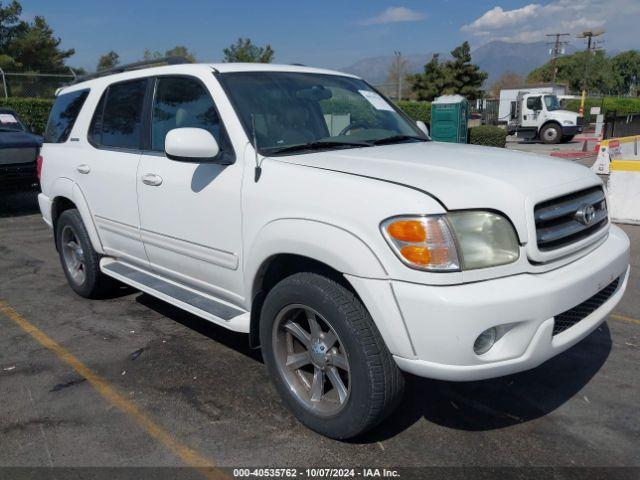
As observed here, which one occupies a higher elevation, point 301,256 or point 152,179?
point 152,179

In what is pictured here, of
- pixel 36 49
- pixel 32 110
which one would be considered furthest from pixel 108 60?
pixel 32 110

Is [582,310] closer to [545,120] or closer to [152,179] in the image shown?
[152,179]

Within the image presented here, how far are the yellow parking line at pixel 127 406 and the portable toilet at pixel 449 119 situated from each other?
13.9 m

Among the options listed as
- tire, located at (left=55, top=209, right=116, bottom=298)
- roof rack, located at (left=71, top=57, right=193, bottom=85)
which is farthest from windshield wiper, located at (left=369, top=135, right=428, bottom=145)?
tire, located at (left=55, top=209, right=116, bottom=298)

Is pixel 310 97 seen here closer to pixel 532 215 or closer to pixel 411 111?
pixel 532 215

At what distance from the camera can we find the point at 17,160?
942 cm

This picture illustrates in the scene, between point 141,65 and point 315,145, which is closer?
point 315,145

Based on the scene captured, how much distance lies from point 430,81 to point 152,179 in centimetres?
4515

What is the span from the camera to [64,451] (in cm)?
294

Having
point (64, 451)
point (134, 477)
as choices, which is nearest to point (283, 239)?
point (134, 477)

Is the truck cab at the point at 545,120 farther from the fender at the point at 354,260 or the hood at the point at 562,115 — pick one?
the fender at the point at 354,260

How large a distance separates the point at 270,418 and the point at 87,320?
230cm

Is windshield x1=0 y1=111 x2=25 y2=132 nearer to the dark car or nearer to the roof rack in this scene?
the dark car

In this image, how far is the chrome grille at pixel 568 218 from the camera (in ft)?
8.92
